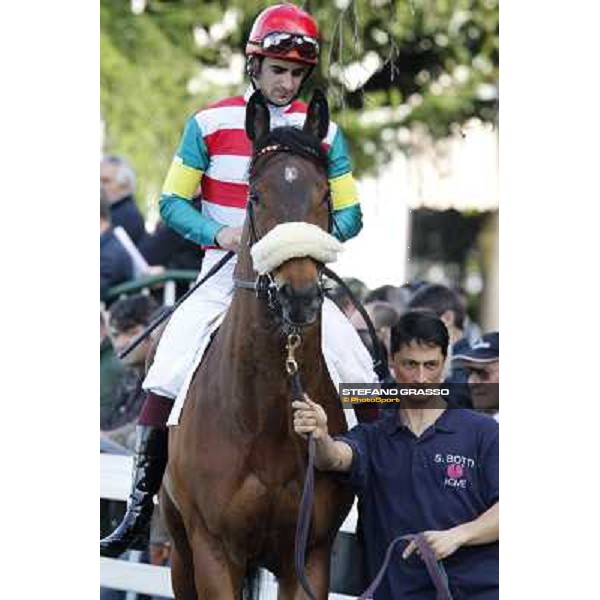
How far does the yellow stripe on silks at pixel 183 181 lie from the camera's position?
5652 mm

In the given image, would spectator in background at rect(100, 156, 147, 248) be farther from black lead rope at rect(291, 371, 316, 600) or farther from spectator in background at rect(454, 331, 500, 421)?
black lead rope at rect(291, 371, 316, 600)

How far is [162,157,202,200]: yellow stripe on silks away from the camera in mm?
5652

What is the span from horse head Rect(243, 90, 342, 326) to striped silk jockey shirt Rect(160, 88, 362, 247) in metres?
0.32

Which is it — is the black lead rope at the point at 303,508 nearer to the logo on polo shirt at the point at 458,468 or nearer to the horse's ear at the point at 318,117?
the logo on polo shirt at the point at 458,468

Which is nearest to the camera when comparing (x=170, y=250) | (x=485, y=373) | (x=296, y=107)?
(x=296, y=107)

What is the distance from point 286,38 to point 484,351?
5.96 feet

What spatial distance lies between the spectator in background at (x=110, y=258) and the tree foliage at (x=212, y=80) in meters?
1.34

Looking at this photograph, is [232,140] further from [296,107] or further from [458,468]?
[458,468]

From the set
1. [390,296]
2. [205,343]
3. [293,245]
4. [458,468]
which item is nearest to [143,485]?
[205,343]

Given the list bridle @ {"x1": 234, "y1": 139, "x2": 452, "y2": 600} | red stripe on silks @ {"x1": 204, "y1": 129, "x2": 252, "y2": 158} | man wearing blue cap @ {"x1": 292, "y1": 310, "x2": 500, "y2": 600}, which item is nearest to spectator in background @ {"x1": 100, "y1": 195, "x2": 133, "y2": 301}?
red stripe on silks @ {"x1": 204, "y1": 129, "x2": 252, "y2": 158}

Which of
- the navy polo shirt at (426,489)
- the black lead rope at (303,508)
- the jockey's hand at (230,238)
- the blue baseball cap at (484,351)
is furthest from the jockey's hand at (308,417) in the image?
the blue baseball cap at (484,351)

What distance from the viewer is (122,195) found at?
9445 mm
